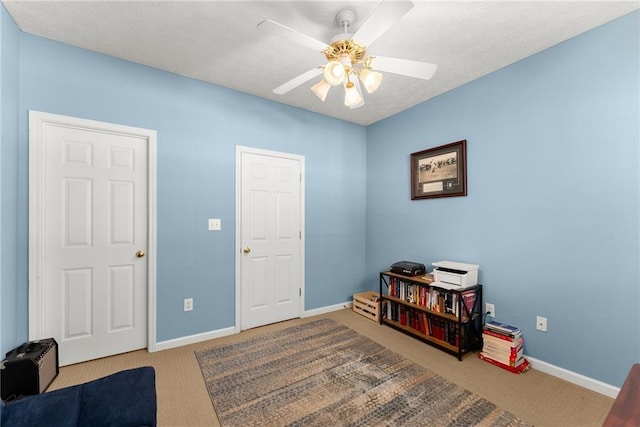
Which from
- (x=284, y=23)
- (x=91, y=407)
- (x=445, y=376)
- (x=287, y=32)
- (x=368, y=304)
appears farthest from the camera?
(x=368, y=304)

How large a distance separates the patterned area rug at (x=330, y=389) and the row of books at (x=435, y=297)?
23.3 inches

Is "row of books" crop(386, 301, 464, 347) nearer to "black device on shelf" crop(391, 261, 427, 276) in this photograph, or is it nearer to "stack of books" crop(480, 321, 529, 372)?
"stack of books" crop(480, 321, 529, 372)

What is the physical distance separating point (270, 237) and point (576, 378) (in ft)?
9.56

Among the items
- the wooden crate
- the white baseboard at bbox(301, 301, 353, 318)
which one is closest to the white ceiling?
the wooden crate

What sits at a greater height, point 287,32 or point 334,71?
point 287,32

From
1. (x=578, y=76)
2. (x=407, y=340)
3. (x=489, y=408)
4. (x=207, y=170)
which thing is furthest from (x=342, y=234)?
(x=578, y=76)

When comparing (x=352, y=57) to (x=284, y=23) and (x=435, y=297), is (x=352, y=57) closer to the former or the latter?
(x=284, y=23)

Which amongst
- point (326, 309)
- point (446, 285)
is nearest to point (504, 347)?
point (446, 285)

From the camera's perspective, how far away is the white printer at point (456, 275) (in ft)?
8.29

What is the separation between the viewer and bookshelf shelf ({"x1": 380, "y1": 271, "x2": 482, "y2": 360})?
248 cm

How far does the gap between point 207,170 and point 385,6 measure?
2192 mm

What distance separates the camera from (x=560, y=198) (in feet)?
7.11

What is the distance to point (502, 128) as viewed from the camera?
2.53 m

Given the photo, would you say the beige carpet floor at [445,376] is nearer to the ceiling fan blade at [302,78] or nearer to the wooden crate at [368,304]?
the wooden crate at [368,304]
